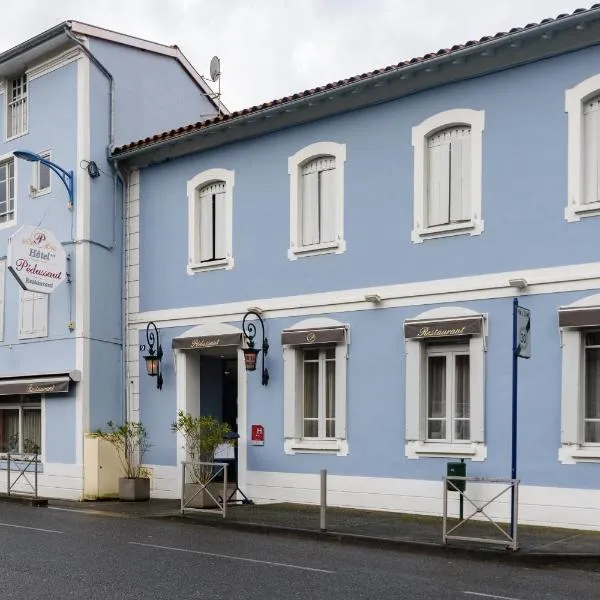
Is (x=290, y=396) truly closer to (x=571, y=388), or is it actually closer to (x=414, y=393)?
(x=414, y=393)

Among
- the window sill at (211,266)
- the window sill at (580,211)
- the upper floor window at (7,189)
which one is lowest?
the window sill at (211,266)

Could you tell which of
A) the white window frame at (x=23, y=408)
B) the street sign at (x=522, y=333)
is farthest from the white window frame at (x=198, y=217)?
the street sign at (x=522, y=333)

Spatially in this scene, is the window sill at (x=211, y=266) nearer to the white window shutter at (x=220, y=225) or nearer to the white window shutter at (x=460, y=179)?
the white window shutter at (x=220, y=225)

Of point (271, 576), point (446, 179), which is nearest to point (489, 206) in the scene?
point (446, 179)

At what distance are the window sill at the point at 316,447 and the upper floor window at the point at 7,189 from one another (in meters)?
8.80

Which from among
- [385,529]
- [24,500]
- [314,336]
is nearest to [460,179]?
[314,336]

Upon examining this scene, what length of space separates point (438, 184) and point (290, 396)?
4411 millimetres

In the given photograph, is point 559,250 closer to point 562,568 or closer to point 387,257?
point 387,257

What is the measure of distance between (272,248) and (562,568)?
8337mm

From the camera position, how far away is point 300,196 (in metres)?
17.1

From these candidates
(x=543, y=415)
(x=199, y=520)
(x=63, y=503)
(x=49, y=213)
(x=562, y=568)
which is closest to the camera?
(x=562, y=568)

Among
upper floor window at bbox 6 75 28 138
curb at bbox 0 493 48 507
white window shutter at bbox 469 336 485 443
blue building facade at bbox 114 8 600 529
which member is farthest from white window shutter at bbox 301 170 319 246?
upper floor window at bbox 6 75 28 138

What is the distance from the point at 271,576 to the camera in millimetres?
9906

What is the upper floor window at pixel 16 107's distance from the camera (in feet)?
70.5
